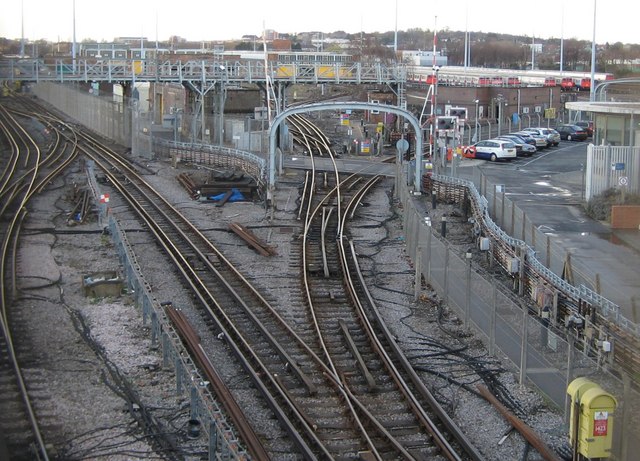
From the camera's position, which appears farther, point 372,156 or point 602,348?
point 372,156

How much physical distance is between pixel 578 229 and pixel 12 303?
35.0ft

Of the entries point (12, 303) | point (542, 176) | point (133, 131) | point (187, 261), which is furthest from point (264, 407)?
point (133, 131)

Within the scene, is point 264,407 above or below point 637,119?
below

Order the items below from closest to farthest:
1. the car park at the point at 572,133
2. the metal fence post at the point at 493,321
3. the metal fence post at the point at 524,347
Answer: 1. the metal fence post at the point at 524,347
2. the metal fence post at the point at 493,321
3. the car park at the point at 572,133

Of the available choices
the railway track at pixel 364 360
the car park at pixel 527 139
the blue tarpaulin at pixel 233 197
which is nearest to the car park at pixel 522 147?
the car park at pixel 527 139

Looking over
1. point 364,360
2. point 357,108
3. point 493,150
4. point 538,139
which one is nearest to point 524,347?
point 364,360

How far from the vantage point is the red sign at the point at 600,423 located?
741 cm

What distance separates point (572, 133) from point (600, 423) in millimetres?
31961

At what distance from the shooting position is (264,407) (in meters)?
8.98

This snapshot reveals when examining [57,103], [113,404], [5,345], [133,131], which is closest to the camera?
[113,404]

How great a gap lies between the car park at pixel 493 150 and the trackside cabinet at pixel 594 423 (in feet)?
76.4

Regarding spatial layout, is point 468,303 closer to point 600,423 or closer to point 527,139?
point 600,423

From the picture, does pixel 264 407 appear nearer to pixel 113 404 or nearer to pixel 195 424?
pixel 195 424

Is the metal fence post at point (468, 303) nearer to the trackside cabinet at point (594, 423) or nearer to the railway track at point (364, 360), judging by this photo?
the railway track at point (364, 360)
